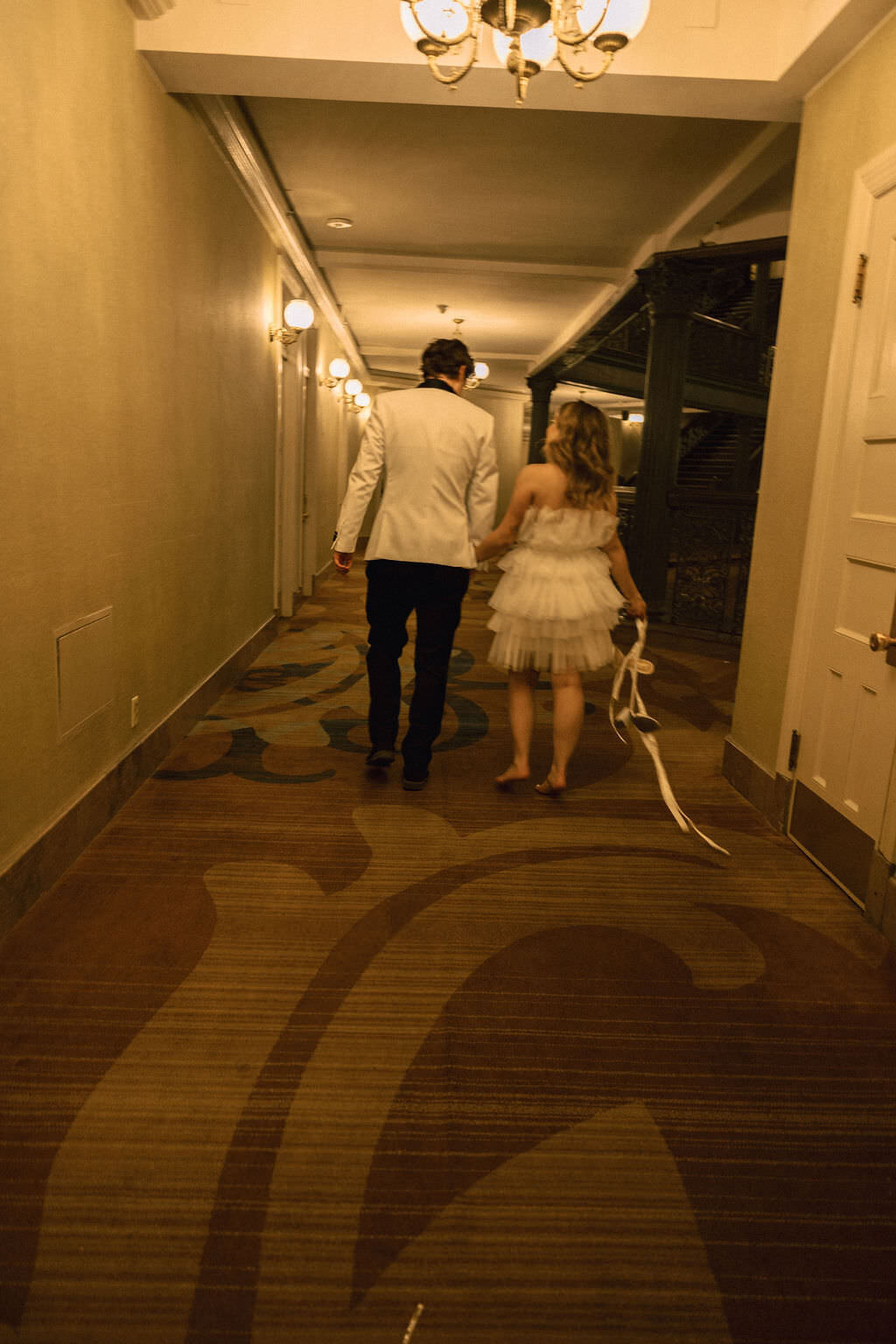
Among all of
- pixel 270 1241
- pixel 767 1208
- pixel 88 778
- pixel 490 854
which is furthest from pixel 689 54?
pixel 270 1241

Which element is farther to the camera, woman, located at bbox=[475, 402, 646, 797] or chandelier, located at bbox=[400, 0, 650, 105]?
woman, located at bbox=[475, 402, 646, 797]

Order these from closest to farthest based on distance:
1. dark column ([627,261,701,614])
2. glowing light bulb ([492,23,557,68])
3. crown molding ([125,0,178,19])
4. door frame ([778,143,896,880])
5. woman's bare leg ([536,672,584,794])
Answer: glowing light bulb ([492,23,557,68]) < door frame ([778,143,896,880]) < crown molding ([125,0,178,19]) < woman's bare leg ([536,672,584,794]) < dark column ([627,261,701,614])

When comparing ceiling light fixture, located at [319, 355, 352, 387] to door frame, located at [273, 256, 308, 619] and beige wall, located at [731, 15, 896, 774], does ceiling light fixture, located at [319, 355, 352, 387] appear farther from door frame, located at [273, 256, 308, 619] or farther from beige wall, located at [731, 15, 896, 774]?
beige wall, located at [731, 15, 896, 774]

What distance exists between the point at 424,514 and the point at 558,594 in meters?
0.61

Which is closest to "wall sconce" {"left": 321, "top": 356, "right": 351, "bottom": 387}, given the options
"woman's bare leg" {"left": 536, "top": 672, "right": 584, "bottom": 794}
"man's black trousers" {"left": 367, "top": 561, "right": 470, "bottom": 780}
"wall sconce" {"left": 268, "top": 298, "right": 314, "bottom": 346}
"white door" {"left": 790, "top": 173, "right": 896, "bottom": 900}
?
"wall sconce" {"left": 268, "top": 298, "right": 314, "bottom": 346}

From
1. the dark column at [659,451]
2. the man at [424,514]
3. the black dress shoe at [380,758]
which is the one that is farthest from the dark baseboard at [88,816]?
the dark column at [659,451]

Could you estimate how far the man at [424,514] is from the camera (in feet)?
11.4

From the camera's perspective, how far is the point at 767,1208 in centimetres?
164

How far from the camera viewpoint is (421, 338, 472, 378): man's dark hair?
11.6 feet

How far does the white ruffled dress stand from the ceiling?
5.43 feet

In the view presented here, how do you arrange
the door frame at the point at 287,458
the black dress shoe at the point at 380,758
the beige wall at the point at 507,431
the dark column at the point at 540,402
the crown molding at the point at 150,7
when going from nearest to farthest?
1. the crown molding at the point at 150,7
2. the black dress shoe at the point at 380,758
3. the door frame at the point at 287,458
4. the dark column at the point at 540,402
5. the beige wall at the point at 507,431

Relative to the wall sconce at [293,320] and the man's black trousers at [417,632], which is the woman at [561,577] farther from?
the wall sconce at [293,320]

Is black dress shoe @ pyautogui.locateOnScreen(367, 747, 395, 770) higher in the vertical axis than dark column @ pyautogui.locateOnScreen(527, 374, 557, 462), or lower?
lower

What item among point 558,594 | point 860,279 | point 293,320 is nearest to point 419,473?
point 558,594
